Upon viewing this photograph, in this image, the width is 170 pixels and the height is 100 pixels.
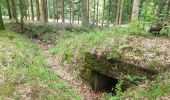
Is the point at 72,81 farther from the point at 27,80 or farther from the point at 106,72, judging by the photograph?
the point at 27,80

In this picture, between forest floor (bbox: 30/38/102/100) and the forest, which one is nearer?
the forest

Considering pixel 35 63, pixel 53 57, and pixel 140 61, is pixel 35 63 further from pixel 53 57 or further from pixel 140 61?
pixel 140 61

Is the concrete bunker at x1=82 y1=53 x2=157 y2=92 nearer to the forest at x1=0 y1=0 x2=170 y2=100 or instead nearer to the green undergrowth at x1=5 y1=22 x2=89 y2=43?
the forest at x1=0 y1=0 x2=170 y2=100

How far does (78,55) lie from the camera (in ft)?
38.3

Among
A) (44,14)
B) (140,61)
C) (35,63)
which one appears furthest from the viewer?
(44,14)

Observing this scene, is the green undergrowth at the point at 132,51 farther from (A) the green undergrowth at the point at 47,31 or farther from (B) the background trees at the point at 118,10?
(A) the green undergrowth at the point at 47,31

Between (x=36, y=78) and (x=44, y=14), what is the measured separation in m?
15.5

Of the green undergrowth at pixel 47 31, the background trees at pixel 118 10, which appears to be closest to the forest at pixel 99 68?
the background trees at pixel 118 10

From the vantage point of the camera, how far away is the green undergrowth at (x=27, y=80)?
7.68 metres

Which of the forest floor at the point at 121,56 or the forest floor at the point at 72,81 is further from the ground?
the forest floor at the point at 121,56

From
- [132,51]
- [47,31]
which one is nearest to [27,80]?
[132,51]

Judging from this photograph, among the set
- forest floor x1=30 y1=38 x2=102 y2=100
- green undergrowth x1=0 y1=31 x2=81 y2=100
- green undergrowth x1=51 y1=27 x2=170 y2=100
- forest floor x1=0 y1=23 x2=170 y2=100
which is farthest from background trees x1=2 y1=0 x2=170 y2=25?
green undergrowth x1=0 y1=31 x2=81 y2=100

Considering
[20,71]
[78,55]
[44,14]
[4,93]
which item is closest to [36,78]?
[20,71]

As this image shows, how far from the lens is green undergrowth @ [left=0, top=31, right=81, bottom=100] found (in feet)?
25.2
